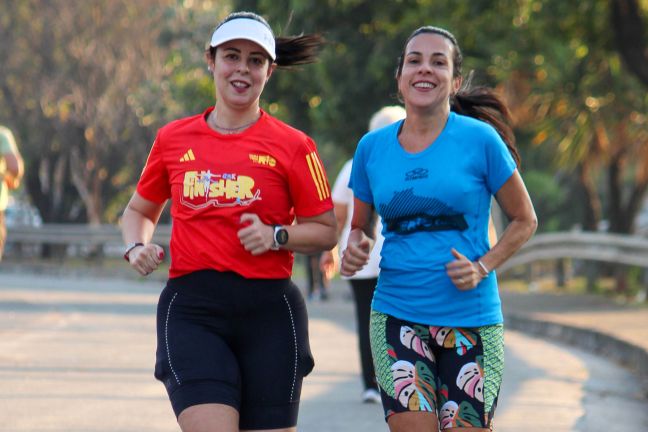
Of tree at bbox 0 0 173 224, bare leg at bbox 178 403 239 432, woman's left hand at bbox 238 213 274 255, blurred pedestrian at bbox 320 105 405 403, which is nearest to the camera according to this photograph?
bare leg at bbox 178 403 239 432

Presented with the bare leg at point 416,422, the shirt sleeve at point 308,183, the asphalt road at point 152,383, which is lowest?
the asphalt road at point 152,383

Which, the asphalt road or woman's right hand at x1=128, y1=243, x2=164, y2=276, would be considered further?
the asphalt road

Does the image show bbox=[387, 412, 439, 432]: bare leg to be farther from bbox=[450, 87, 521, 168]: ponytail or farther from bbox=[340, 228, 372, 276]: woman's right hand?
bbox=[450, 87, 521, 168]: ponytail

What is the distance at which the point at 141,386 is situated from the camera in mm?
Answer: 10727

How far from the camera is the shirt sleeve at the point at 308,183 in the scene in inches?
205

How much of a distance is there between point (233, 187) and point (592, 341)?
392 inches

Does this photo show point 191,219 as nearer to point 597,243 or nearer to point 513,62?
point 597,243

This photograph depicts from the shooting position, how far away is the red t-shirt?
201 inches

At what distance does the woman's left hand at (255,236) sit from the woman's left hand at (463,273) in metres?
0.64

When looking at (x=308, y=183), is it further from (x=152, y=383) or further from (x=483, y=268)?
(x=152, y=383)

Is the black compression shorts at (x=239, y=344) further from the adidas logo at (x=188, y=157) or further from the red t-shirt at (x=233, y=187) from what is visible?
the adidas logo at (x=188, y=157)

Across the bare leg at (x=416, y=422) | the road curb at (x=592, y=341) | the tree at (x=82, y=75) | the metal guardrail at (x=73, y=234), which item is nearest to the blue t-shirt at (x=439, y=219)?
the bare leg at (x=416, y=422)

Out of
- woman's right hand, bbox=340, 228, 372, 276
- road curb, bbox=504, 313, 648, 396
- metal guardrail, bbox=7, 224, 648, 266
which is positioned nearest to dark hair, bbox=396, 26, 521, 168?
woman's right hand, bbox=340, 228, 372, 276

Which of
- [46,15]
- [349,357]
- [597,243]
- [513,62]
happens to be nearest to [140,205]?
[349,357]
